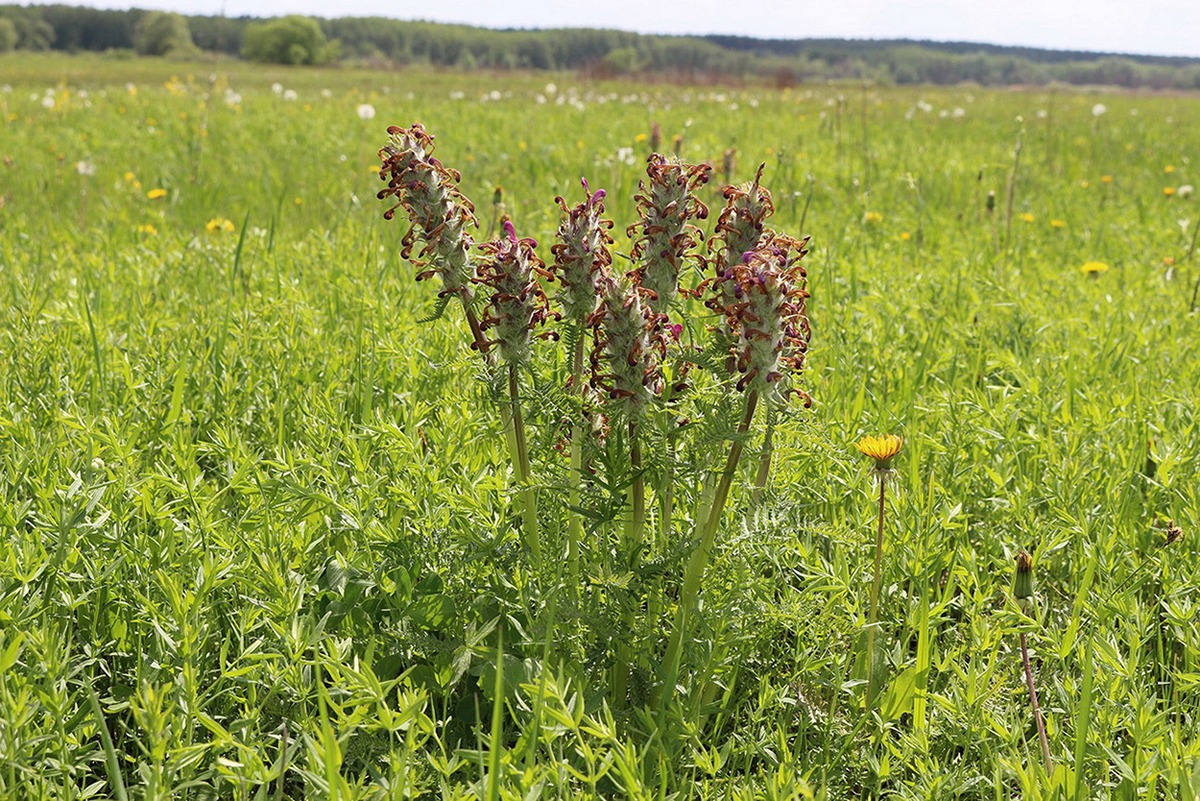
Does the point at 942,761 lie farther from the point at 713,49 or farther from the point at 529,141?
the point at 713,49

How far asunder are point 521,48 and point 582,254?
157 metres

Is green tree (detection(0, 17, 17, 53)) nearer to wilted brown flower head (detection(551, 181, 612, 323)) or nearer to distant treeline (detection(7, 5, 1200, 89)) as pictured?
distant treeline (detection(7, 5, 1200, 89))

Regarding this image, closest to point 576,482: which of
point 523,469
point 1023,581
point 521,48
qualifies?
point 523,469

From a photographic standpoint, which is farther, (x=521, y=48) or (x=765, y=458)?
(x=521, y=48)

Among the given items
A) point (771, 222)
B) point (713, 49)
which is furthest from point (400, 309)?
point (713, 49)

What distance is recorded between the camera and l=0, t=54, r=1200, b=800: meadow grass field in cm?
156

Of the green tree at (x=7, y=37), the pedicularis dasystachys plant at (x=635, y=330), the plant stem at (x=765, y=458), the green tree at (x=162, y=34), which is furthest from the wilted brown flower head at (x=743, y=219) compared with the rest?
the green tree at (x=7, y=37)

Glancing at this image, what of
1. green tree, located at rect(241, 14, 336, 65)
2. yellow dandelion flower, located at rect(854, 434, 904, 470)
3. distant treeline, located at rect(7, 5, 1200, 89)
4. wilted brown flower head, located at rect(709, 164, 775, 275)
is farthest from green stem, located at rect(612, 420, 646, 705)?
green tree, located at rect(241, 14, 336, 65)

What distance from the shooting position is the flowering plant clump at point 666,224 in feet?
5.21

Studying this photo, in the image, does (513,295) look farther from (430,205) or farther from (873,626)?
(873,626)

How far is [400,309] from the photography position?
3443 mm

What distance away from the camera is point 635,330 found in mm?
1518

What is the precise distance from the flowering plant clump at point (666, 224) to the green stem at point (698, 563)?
26 centimetres

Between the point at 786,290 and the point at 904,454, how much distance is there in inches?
52.6
